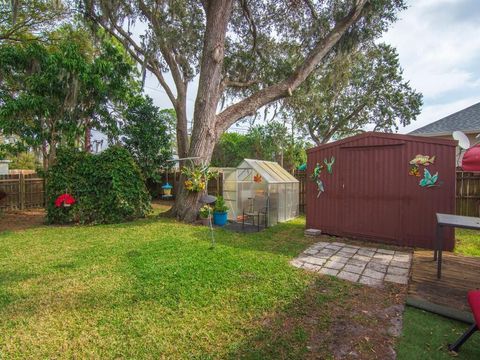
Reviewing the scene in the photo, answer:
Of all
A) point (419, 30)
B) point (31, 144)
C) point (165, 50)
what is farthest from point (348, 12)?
point (31, 144)

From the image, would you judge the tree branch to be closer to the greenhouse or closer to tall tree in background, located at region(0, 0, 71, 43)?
the greenhouse

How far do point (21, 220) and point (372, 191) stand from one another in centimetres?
1007

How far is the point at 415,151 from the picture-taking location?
5672 mm

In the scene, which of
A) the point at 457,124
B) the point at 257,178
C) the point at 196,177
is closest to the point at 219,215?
the point at 196,177

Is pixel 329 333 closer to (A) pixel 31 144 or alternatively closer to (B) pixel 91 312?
(B) pixel 91 312

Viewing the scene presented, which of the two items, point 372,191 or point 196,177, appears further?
point 196,177

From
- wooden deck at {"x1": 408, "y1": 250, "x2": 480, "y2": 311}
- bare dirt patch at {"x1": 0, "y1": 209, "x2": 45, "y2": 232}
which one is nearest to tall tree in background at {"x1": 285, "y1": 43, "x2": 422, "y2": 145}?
wooden deck at {"x1": 408, "y1": 250, "x2": 480, "y2": 311}

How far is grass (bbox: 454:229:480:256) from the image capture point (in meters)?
5.43

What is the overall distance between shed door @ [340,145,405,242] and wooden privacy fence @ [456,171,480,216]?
169 inches

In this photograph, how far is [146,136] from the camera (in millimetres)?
11055

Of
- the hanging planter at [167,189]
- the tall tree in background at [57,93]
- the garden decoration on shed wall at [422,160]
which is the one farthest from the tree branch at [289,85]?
the hanging planter at [167,189]

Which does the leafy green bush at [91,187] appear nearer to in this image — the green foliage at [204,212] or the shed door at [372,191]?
the green foliage at [204,212]

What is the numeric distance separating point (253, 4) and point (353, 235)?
8.39m

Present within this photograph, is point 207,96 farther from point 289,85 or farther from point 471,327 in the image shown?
point 471,327
